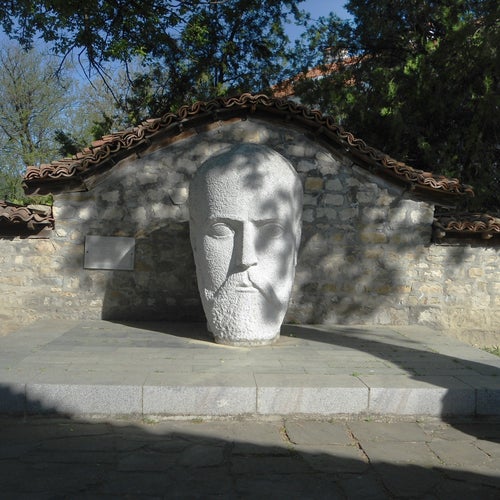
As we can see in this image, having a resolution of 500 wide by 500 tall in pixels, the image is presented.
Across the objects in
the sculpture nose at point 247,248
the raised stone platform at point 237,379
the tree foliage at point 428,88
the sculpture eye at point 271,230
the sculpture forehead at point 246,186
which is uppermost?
the tree foliage at point 428,88

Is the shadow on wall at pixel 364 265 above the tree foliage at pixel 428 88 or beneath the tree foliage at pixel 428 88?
beneath

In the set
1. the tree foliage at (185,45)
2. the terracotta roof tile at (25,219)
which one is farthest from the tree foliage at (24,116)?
the terracotta roof tile at (25,219)

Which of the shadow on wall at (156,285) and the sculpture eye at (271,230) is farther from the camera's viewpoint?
the shadow on wall at (156,285)

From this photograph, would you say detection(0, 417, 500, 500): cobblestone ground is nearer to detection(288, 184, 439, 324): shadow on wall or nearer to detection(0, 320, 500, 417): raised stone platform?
detection(0, 320, 500, 417): raised stone platform

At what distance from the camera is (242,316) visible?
15.8ft

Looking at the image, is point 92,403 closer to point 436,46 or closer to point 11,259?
point 11,259

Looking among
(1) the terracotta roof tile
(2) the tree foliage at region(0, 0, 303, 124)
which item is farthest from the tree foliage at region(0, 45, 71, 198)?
(1) the terracotta roof tile

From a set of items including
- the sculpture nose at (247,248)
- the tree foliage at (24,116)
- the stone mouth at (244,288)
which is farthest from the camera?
the tree foliage at (24,116)

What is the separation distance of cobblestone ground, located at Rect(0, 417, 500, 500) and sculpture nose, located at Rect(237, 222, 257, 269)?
157 centimetres

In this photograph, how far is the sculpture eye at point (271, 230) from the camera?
15.6ft

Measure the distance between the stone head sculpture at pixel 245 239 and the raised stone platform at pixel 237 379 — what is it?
0.34 meters

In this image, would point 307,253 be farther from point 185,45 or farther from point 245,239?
point 185,45

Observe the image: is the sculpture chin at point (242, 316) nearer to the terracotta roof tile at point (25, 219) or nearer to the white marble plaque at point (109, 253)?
the white marble plaque at point (109, 253)

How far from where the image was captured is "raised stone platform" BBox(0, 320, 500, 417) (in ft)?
11.4
